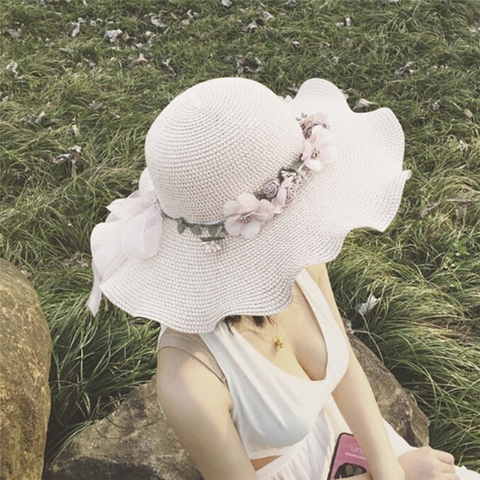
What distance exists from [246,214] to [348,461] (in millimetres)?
1055

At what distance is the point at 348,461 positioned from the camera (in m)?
1.90

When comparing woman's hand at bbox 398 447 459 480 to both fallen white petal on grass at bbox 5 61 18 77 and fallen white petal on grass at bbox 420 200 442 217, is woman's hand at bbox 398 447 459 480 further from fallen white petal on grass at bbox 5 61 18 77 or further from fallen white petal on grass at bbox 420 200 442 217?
fallen white petal on grass at bbox 5 61 18 77

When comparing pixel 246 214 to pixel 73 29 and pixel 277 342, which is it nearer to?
pixel 277 342

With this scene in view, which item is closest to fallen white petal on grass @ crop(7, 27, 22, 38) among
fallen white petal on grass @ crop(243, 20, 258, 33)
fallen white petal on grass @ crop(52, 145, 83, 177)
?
fallen white petal on grass @ crop(52, 145, 83, 177)

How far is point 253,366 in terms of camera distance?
1.54m

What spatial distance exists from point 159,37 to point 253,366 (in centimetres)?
511

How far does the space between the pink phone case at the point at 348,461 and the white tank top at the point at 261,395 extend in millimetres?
320

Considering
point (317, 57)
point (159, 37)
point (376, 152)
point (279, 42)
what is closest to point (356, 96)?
point (317, 57)

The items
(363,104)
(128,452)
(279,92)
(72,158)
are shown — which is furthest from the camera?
(279,92)

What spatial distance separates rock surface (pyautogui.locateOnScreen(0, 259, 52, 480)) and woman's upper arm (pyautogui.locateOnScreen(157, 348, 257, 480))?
0.93m

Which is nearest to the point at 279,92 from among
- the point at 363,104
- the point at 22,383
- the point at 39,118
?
the point at 363,104

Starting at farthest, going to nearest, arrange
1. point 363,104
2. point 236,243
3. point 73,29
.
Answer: point 73,29, point 363,104, point 236,243

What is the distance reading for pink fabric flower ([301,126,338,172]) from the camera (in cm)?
149

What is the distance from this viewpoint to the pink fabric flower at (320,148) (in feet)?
4.90
